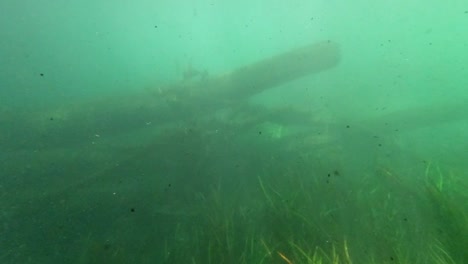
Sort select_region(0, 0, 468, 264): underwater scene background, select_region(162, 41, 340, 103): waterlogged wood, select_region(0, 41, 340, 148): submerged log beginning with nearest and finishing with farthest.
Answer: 1. select_region(0, 0, 468, 264): underwater scene background
2. select_region(0, 41, 340, 148): submerged log
3. select_region(162, 41, 340, 103): waterlogged wood

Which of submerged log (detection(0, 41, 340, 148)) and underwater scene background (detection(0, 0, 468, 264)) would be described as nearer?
underwater scene background (detection(0, 0, 468, 264))

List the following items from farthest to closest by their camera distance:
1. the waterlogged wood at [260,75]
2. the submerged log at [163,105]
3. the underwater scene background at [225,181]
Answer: the waterlogged wood at [260,75], the submerged log at [163,105], the underwater scene background at [225,181]

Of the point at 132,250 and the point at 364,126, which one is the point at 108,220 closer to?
the point at 132,250

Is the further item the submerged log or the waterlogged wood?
the waterlogged wood

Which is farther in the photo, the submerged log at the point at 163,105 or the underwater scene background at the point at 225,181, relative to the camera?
the submerged log at the point at 163,105

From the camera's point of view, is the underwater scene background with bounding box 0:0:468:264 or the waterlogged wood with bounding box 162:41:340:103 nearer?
the underwater scene background with bounding box 0:0:468:264

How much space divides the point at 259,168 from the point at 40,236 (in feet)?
13.0

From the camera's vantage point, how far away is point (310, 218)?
15.2 feet

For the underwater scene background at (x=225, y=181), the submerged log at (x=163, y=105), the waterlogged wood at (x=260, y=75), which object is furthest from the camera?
the waterlogged wood at (x=260, y=75)

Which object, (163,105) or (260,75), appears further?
(260,75)

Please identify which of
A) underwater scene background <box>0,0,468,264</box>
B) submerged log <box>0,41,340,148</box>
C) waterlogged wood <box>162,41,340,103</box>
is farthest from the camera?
waterlogged wood <box>162,41,340,103</box>

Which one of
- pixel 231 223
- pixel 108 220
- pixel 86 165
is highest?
pixel 86 165

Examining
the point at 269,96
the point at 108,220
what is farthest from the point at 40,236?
the point at 269,96

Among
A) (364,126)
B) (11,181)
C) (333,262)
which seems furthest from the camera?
(364,126)
